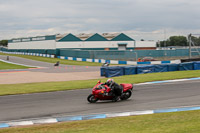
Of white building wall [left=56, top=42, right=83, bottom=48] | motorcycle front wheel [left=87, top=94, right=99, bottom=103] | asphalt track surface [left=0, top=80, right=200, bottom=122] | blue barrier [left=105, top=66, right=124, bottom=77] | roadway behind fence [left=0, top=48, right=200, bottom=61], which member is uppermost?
white building wall [left=56, top=42, right=83, bottom=48]

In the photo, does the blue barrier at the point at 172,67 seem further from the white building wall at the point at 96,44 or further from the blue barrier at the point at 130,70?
the white building wall at the point at 96,44

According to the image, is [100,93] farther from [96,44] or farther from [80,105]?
[96,44]

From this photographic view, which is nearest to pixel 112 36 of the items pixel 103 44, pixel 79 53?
pixel 103 44

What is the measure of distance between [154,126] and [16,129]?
4.71 m

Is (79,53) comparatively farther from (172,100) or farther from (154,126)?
(154,126)

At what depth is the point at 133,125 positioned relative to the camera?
9.68 meters

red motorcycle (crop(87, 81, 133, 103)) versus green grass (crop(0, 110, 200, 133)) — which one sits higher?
red motorcycle (crop(87, 81, 133, 103))

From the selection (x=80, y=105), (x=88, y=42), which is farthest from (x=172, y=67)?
(x=88, y=42)

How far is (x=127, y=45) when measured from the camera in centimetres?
→ 9000

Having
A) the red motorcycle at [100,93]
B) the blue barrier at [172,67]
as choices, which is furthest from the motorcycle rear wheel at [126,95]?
the blue barrier at [172,67]

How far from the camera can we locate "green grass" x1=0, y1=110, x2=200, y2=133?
8750mm

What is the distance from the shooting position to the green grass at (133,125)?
875 cm

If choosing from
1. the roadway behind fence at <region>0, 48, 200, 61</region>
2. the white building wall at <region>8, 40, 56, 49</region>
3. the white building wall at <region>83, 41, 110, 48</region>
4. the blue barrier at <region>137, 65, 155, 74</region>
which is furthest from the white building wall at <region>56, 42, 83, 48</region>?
the blue barrier at <region>137, 65, 155, 74</region>

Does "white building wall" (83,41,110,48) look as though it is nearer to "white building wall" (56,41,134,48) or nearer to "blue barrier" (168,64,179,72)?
"white building wall" (56,41,134,48)
